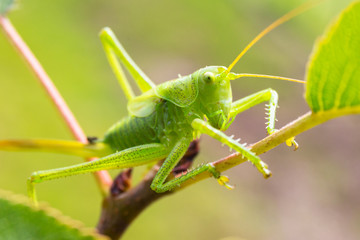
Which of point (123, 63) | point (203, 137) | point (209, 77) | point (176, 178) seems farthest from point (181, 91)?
point (203, 137)

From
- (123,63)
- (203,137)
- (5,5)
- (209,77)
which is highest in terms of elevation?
(5,5)

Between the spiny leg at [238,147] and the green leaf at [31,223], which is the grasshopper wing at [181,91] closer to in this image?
the spiny leg at [238,147]

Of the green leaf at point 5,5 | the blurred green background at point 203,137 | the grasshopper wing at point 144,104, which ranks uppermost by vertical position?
the green leaf at point 5,5

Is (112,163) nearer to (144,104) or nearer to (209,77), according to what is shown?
(144,104)

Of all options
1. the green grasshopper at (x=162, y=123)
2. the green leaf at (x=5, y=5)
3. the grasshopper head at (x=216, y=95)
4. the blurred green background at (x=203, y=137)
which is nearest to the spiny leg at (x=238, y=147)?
the green grasshopper at (x=162, y=123)

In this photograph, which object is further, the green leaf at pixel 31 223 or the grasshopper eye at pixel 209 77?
the grasshopper eye at pixel 209 77

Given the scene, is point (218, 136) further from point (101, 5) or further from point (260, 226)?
point (101, 5)
